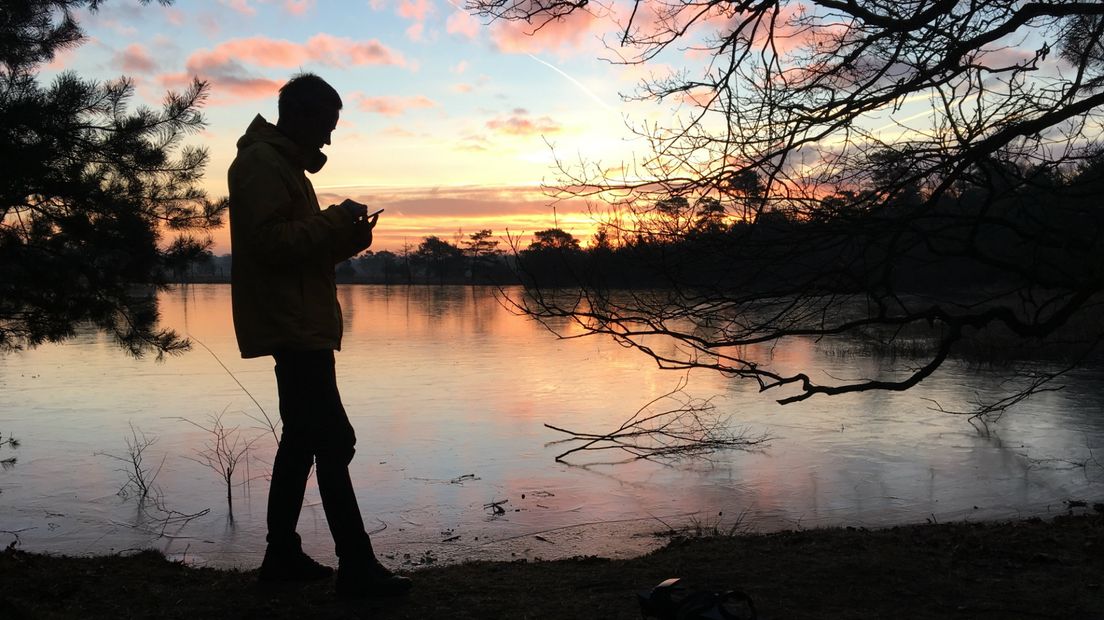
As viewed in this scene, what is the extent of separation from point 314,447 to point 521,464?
5.46 meters

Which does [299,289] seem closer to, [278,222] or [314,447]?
[278,222]

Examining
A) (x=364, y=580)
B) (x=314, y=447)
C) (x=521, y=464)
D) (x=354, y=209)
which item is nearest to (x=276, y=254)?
(x=354, y=209)

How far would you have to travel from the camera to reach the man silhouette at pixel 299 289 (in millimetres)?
2859

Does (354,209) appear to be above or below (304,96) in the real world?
below

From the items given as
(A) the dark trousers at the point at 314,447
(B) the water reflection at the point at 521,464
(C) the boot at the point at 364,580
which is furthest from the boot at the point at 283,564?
(B) the water reflection at the point at 521,464

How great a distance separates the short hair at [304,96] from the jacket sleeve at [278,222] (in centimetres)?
23

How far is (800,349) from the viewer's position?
19.3m

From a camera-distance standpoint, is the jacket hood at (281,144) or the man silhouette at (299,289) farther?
the jacket hood at (281,144)

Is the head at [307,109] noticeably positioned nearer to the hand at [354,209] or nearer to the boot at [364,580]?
the hand at [354,209]

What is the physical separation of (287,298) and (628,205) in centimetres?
181

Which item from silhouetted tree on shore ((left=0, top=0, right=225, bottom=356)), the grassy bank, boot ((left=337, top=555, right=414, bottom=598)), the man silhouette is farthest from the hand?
silhouetted tree on shore ((left=0, top=0, right=225, bottom=356))

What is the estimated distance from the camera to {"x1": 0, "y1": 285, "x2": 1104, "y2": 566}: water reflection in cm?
611

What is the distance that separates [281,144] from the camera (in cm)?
299

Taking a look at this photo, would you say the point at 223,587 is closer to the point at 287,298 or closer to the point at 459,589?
the point at 459,589
